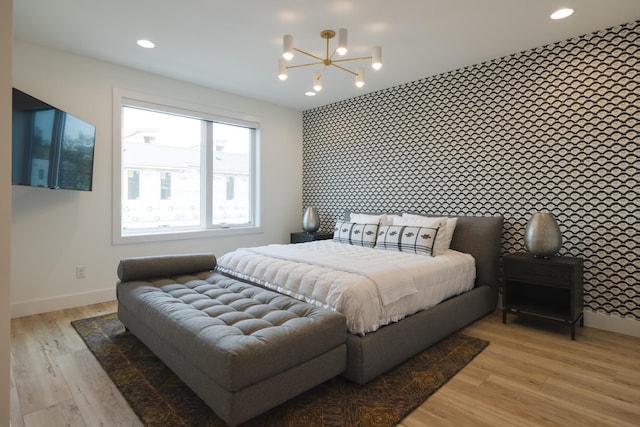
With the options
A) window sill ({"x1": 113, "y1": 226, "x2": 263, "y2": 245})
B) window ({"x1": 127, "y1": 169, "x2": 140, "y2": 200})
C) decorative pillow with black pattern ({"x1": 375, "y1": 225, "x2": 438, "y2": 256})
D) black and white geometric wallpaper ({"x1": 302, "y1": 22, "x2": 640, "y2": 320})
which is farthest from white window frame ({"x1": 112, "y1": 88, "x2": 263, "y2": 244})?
decorative pillow with black pattern ({"x1": 375, "y1": 225, "x2": 438, "y2": 256})

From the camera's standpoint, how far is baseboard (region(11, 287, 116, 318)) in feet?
10.5

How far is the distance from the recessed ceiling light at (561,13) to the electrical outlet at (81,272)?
498 cm

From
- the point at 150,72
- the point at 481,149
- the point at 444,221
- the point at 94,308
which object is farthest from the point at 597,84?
the point at 94,308

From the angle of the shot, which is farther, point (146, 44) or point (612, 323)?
point (146, 44)

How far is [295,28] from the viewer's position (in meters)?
2.92

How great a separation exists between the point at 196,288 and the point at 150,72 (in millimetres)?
2873

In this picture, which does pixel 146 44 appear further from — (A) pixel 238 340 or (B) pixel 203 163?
(A) pixel 238 340

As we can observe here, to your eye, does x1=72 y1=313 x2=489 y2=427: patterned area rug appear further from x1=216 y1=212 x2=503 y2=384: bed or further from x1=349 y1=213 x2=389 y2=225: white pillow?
x1=349 y1=213 x2=389 y2=225: white pillow

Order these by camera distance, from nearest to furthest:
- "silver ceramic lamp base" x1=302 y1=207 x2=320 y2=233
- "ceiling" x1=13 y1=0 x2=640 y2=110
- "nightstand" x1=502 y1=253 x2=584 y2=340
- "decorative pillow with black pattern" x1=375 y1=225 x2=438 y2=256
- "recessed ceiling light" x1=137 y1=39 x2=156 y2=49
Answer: "ceiling" x1=13 y1=0 x2=640 y2=110
"nightstand" x1=502 y1=253 x2=584 y2=340
"recessed ceiling light" x1=137 y1=39 x2=156 y2=49
"decorative pillow with black pattern" x1=375 y1=225 x2=438 y2=256
"silver ceramic lamp base" x1=302 y1=207 x2=320 y2=233

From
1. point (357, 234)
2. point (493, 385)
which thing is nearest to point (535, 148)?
point (357, 234)

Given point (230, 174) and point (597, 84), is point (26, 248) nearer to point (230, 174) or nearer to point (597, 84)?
point (230, 174)

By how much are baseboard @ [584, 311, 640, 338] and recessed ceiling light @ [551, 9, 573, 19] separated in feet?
8.47

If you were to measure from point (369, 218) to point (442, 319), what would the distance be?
1.78m

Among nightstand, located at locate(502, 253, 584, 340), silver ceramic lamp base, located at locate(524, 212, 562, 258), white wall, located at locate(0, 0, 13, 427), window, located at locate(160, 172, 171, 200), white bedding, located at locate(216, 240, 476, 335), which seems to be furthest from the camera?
window, located at locate(160, 172, 171, 200)
